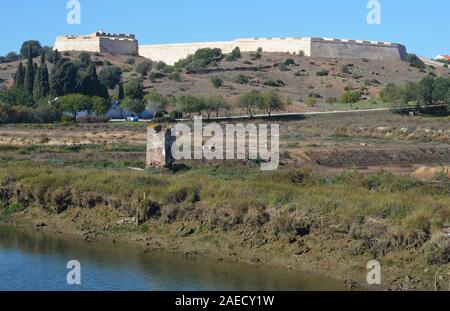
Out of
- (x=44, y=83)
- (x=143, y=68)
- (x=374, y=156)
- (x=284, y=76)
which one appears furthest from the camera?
(x=143, y=68)

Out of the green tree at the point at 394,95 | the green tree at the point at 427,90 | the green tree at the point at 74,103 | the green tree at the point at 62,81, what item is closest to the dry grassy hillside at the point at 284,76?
the green tree at the point at 394,95

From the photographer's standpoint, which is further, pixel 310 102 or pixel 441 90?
pixel 310 102

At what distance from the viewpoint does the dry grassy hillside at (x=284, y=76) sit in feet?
259

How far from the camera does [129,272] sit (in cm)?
1722

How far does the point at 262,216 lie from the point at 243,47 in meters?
87.2

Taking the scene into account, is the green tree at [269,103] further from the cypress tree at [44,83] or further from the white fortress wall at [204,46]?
the white fortress wall at [204,46]

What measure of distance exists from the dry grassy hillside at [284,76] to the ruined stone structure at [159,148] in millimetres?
42343

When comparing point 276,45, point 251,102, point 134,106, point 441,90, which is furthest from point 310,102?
point 276,45

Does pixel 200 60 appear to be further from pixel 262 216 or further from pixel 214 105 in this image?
pixel 262 216

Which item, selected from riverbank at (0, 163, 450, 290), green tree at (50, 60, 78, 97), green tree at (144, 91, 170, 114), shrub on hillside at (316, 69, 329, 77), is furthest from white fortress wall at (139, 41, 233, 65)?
riverbank at (0, 163, 450, 290)

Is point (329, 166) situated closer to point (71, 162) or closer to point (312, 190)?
point (71, 162)

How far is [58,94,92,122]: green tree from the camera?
59188 millimetres
